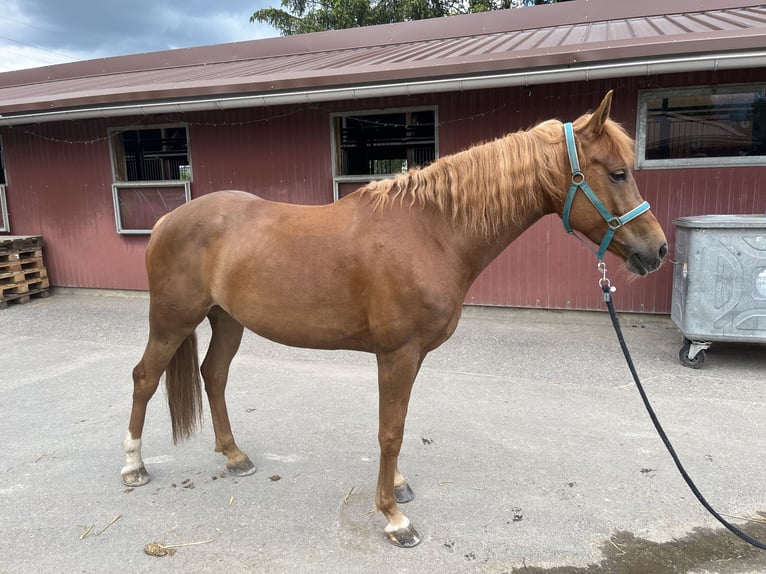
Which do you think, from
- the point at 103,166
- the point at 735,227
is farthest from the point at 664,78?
the point at 103,166

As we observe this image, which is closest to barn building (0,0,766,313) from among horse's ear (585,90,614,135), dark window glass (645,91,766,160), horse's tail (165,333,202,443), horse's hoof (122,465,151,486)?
dark window glass (645,91,766,160)

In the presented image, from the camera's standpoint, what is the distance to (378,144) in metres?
6.76

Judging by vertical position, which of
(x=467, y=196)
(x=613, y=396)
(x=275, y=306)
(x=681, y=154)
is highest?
(x=681, y=154)

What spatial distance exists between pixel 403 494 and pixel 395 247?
134 centimetres

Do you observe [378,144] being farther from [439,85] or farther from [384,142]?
[439,85]

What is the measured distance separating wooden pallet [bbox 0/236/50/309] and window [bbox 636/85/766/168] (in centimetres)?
887

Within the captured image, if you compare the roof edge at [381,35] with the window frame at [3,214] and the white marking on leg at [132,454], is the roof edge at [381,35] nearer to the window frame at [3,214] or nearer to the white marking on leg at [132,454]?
the window frame at [3,214]

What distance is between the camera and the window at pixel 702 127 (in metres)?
5.26

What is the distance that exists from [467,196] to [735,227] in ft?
11.2

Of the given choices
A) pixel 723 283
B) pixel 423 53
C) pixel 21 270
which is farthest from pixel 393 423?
pixel 21 270

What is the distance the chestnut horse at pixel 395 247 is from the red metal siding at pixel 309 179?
137 inches

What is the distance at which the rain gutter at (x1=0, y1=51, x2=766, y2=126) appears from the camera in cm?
439

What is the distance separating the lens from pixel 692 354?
4.46m

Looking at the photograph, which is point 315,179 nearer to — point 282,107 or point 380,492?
point 282,107
